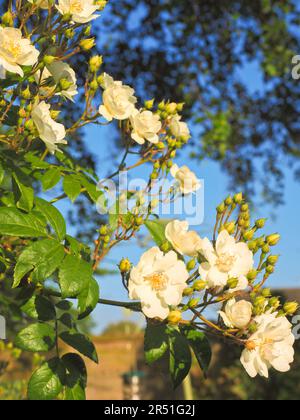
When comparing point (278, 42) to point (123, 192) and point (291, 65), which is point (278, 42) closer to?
point (291, 65)

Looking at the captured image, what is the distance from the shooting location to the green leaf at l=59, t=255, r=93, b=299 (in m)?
1.30

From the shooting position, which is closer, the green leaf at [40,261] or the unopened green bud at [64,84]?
the green leaf at [40,261]

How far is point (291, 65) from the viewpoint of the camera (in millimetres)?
5707

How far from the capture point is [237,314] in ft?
4.51

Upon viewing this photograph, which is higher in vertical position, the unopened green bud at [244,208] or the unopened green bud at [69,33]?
the unopened green bud at [69,33]

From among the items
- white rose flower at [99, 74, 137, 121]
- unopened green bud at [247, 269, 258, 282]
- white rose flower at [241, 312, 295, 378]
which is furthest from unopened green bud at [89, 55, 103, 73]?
white rose flower at [241, 312, 295, 378]

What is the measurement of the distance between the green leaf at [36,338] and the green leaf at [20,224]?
326mm

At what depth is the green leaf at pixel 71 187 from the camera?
157 centimetres

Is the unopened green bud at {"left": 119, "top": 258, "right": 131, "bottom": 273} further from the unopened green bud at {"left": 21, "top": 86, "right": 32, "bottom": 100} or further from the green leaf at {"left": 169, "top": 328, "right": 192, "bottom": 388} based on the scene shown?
the unopened green bud at {"left": 21, "top": 86, "right": 32, "bottom": 100}

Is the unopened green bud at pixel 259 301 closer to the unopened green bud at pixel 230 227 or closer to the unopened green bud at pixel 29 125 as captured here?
the unopened green bud at pixel 230 227

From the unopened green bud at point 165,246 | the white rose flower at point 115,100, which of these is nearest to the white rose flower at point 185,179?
the white rose flower at point 115,100

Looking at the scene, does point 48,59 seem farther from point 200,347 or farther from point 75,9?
point 200,347
